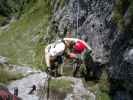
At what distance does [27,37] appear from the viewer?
29.1 metres

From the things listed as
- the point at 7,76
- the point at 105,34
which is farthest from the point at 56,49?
the point at 7,76

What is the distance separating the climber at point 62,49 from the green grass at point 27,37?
6.02 m

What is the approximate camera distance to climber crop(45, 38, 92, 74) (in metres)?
16.5

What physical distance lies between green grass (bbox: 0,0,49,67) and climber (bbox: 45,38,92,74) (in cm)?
602

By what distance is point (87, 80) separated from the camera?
65.3ft

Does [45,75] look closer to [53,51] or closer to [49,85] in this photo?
[49,85]

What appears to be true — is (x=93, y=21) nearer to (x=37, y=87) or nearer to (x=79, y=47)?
(x=79, y=47)

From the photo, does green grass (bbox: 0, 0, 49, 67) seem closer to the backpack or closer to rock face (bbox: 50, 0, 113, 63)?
rock face (bbox: 50, 0, 113, 63)

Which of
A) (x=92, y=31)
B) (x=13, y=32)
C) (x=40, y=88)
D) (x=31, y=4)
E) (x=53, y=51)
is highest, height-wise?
(x=31, y=4)

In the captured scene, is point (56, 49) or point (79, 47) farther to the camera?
point (79, 47)

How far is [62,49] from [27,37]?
1275cm

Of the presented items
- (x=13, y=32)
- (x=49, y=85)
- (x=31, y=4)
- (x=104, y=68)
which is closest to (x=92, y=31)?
(x=104, y=68)

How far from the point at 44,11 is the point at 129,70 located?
610 inches

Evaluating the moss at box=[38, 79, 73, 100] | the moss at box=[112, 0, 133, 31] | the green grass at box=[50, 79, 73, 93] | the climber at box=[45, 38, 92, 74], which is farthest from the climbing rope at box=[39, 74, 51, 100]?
the moss at box=[112, 0, 133, 31]
